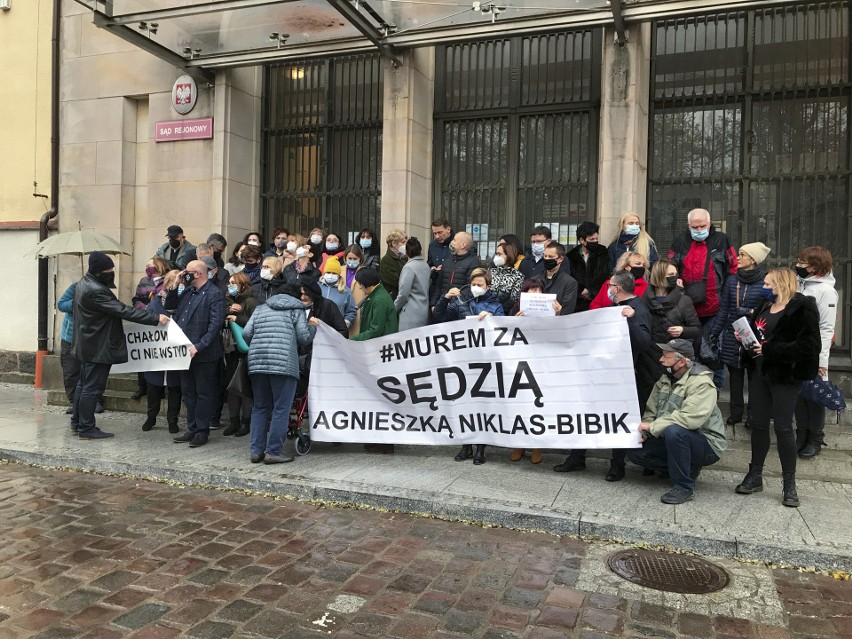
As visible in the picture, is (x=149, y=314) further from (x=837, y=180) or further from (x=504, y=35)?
(x=837, y=180)

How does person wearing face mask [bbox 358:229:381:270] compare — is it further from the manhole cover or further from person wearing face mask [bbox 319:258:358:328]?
the manhole cover

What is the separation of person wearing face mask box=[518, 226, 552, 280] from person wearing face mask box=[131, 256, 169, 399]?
457 cm

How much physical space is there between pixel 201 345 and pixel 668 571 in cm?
528

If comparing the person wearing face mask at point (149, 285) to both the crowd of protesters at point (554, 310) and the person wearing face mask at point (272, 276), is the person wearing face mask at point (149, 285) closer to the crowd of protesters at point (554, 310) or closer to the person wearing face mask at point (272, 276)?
the crowd of protesters at point (554, 310)

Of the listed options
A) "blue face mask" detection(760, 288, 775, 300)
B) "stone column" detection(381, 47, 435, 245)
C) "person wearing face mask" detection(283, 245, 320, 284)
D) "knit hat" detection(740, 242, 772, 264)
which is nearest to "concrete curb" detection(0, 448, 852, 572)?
"blue face mask" detection(760, 288, 775, 300)

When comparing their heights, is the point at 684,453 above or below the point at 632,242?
below

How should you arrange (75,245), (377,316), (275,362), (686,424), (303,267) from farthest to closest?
1. (75,245)
2. (303,267)
3. (377,316)
4. (275,362)
5. (686,424)

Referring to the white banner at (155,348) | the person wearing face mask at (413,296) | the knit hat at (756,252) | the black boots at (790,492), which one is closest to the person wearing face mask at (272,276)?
the white banner at (155,348)

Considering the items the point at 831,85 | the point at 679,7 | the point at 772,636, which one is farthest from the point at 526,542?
the point at 831,85

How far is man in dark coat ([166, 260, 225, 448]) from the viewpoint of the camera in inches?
312

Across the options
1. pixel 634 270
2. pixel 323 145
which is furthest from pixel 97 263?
pixel 634 270

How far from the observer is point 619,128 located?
9.28 meters

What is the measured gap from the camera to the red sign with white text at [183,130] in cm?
1166

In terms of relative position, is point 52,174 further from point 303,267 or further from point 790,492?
point 790,492
